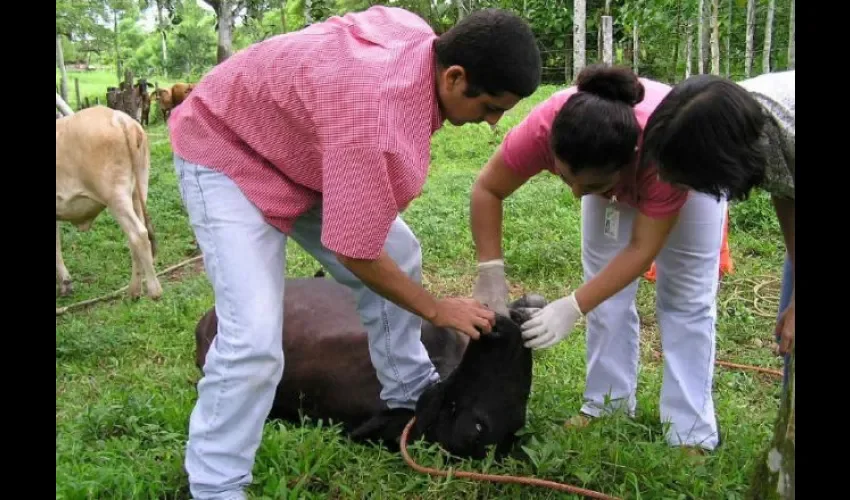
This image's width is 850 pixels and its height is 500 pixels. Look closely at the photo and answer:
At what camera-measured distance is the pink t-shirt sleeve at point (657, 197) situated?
247 centimetres

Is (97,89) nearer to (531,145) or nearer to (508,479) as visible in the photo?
(531,145)

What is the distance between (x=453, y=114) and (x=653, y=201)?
0.73m

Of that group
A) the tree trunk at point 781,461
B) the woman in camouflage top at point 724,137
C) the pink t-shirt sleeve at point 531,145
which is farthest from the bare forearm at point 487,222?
the tree trunk at point 781,461

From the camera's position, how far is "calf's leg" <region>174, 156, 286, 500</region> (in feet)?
7.88

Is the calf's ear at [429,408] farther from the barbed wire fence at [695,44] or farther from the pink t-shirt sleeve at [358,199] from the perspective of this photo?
the barbed wire fence at [695,44]

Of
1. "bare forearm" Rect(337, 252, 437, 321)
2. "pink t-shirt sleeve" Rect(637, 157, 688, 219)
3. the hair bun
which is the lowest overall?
"bare forearm" Rect(337, 252, 437, 321)

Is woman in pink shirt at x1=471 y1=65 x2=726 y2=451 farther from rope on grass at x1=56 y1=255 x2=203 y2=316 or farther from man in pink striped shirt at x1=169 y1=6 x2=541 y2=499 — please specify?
rope on grass at x1=56 y1=255 x2=203 y2=316

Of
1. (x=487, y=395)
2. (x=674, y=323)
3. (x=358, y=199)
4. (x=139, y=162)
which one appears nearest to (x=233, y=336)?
(x=358, y=199)

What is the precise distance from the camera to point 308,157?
2383mm

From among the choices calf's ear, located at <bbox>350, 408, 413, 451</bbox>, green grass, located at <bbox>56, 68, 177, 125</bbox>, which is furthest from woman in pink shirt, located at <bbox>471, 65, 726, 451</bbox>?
green grass, located at <bbox>56, 68, 177, 125</bbox>

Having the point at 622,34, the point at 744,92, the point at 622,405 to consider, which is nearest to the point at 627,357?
the point at 622,405

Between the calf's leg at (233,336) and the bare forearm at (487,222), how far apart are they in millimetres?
819

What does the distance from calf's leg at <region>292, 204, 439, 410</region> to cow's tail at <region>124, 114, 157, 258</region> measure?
3.40m
